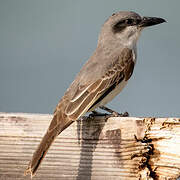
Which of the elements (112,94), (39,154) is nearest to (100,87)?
(112,94)

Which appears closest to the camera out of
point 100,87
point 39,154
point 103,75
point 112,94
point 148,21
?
point 39,154

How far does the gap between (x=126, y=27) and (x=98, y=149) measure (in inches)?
130

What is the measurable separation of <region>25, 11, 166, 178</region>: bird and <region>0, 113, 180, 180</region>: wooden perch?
0.61 ft

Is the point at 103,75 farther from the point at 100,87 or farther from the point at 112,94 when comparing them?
the point at 112,94

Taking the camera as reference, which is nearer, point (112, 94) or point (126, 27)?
point (112, 94)

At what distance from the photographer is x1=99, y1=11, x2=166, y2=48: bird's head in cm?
603

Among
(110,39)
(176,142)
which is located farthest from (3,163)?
(110,39)

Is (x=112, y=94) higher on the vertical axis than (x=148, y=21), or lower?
lower

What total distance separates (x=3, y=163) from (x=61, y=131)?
0.57 m

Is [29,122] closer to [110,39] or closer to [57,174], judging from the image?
[57,174]

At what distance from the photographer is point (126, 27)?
6148mm

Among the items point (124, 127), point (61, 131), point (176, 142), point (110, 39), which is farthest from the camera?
point (110, 39)

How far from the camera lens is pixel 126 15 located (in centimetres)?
613

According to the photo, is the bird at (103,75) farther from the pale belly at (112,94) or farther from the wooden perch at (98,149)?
the wooden perch at (98,149)
